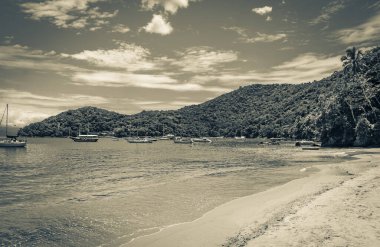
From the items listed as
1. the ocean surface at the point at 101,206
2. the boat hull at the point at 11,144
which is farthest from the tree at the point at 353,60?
the boat hull at the point at 11,144

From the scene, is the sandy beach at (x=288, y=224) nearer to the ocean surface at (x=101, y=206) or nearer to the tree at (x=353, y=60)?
the ocean surface at (x=101, y=206)

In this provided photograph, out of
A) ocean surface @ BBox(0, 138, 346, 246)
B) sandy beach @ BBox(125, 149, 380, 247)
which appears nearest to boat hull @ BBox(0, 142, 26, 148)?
ocean surface @ BBox(0, 138, 346, 246)

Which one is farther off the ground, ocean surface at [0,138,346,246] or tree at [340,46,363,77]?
tree at [340,46,363,77]

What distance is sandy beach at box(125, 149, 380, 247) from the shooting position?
40.6ft

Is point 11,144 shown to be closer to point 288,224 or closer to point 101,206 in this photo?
point 101,206

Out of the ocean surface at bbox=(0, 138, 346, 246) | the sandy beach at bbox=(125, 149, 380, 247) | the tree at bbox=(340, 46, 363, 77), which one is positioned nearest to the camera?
the sandy beach at bbox=(125, 149, 380, 247)

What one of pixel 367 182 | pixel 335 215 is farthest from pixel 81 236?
pixel 367 182

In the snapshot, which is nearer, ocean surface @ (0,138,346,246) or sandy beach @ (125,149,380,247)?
sandy beach @ (125,149,380,247)

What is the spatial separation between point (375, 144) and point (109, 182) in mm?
84762

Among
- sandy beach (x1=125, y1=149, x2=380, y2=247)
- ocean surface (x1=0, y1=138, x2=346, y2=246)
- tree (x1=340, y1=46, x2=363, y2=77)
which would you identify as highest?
tree (x1=340, y1=46, x2=363, y2=77)

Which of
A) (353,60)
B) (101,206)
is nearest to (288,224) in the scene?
(101,206)

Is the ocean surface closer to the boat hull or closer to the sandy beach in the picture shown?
the sandy beach

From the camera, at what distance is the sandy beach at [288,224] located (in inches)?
487

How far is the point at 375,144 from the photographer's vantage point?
91750 millimetres
